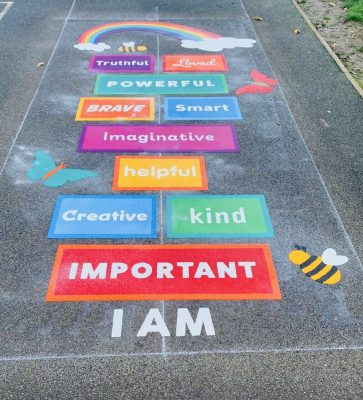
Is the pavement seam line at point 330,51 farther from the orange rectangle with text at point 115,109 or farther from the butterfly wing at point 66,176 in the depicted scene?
the butterfly wing at point 66,176

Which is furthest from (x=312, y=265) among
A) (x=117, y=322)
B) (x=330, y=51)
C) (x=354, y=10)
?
(x=354, y=10)

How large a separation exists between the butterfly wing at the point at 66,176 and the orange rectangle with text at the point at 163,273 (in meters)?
1.36

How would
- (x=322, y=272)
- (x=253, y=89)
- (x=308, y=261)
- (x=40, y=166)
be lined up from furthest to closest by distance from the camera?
(x=253, y=89), (x=40, y=166), (x=308, y=261), (x=322, y=272)

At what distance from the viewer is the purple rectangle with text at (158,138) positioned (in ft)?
25.3

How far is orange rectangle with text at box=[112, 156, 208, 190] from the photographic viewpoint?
6.96 m

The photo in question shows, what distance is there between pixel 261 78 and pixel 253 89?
21.1 inches

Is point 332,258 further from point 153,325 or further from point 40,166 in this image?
point 40,166

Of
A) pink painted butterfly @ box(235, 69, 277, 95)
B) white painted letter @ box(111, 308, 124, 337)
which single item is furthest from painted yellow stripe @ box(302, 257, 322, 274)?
pink painted butterfly @ box(235, 69, 277, 95)

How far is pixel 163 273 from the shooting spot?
222 inches

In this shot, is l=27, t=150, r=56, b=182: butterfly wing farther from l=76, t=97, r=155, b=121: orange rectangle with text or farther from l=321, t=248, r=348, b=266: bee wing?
l=321, t=248, r=348, b=266: bee wing

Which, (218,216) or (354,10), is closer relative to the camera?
(218,216)

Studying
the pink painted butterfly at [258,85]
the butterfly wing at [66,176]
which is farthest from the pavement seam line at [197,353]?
the pink painted butterfly at [258,85]

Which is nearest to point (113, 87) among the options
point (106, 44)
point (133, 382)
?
point (106, 44)

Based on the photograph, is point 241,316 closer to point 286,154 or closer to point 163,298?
point 163,298
